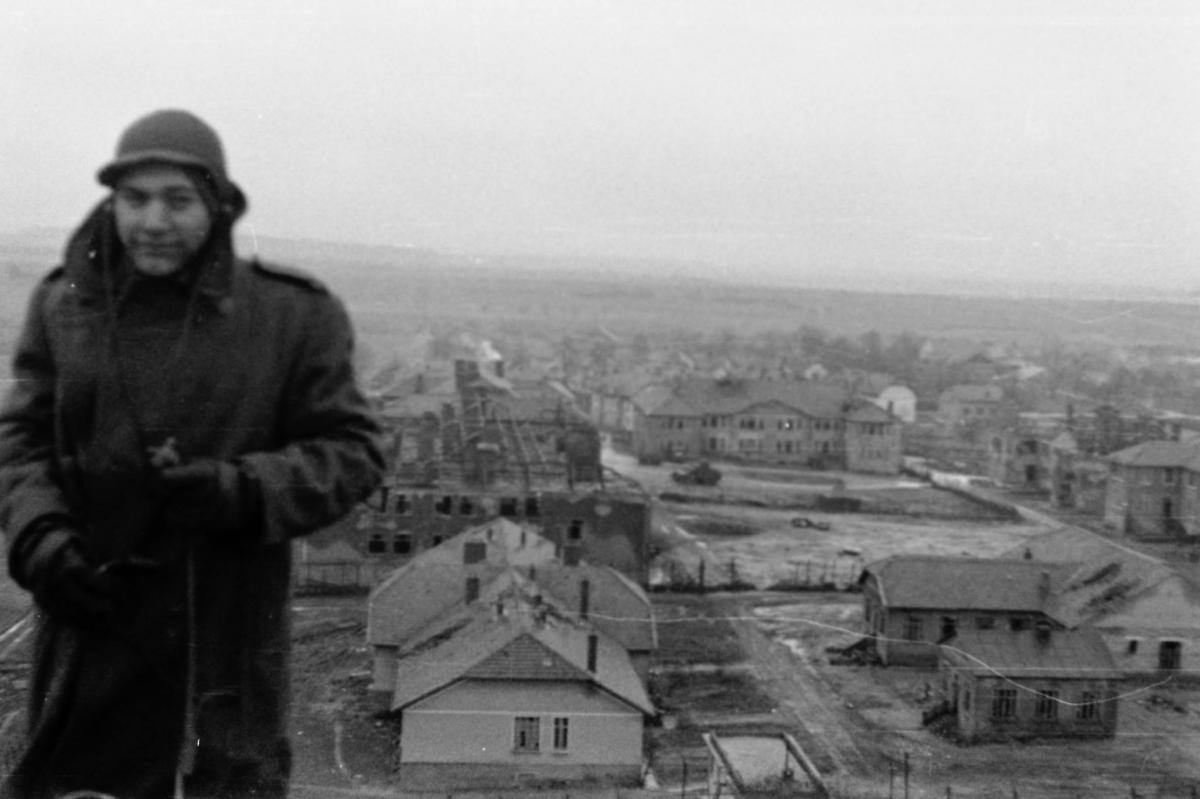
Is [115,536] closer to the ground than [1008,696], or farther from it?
farther from it

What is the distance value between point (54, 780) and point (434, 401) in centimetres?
432

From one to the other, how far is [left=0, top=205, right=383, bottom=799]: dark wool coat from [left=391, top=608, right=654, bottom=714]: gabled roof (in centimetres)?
317

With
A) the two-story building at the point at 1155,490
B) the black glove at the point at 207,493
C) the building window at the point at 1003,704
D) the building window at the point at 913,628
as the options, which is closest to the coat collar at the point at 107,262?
the black glove at the point at 207,493

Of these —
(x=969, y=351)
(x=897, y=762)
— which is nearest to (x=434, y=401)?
(x=897, y=762)

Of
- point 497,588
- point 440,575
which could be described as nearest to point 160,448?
point 497,588

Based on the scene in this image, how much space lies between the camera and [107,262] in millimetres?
1794

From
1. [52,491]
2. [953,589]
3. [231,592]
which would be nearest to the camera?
[52,491]

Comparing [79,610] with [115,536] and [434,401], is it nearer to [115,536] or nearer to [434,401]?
[115,536]

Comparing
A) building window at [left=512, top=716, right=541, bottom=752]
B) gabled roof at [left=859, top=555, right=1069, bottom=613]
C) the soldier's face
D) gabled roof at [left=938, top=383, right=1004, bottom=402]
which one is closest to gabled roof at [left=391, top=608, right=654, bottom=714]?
building window at [left=512, top=716, right=541, bottom=752]

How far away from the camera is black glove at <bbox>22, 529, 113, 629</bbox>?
171 centimetres

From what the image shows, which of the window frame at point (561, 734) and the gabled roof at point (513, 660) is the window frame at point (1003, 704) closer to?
the gabled roof at point (513, 660)

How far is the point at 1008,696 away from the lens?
6.42 m

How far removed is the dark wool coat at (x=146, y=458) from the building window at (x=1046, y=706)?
213 inches

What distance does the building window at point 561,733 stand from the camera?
4961 millimetres
